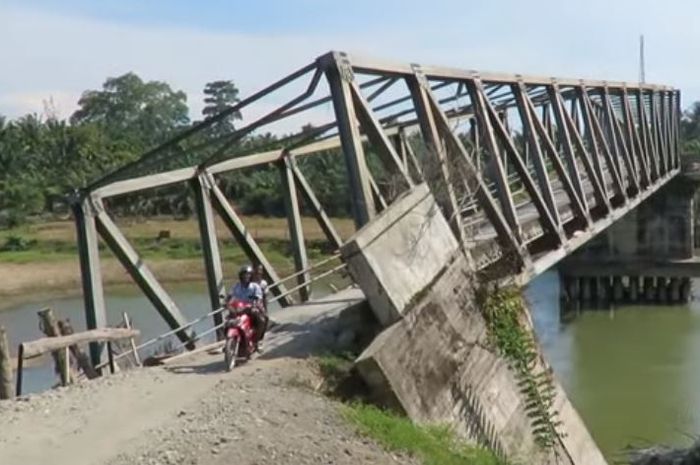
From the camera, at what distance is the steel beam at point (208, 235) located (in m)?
14.8

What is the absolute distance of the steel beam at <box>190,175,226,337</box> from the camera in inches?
581

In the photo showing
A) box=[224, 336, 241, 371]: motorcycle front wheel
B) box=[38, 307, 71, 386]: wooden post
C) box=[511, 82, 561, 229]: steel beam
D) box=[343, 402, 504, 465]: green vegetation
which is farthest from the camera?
box=[511, 82, 561, 229]: steel beam

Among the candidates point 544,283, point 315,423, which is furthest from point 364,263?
point 544,283

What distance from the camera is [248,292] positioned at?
11508mm

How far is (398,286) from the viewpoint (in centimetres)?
1101

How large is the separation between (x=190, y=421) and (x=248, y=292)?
2901 millimetres

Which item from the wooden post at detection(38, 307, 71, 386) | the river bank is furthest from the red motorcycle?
the river bank

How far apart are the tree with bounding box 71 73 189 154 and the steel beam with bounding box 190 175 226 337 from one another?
309 feet

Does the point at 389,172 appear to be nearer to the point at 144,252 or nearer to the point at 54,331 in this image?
the point at 54,331

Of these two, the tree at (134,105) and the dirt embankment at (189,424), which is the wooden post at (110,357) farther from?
the tree at (134,105)

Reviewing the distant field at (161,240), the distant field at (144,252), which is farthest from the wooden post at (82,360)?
the distant field at (161,240)

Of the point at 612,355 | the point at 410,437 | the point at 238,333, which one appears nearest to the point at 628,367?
the point at 612,355

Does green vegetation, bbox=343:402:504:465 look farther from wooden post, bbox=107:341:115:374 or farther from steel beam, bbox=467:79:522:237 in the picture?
steel beam, bbox=467:79:522:237

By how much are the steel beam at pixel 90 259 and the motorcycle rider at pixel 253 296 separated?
6.42 feet
